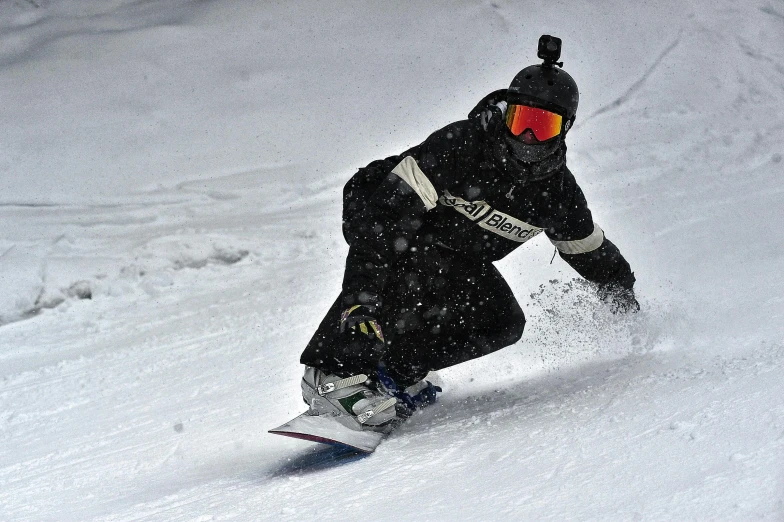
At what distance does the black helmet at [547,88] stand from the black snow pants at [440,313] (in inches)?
28.8

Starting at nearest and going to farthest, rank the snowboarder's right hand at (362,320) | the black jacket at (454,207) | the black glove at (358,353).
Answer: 1. the snowboarder's right hand at (362,320)
2. the black jacket at (454,207)
3. the black glove at (358,353)

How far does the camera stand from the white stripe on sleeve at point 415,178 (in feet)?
9.51

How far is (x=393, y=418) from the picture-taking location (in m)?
3.15

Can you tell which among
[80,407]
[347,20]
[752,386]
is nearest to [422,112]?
[347,20]

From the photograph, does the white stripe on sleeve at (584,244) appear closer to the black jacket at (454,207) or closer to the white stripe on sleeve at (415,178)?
the black jacket at (454,207)

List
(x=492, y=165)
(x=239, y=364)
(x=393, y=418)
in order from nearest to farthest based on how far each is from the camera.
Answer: (x=492, y=165) → (x=393, y=418) → (x=239, y=364)

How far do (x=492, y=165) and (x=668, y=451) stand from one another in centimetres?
123

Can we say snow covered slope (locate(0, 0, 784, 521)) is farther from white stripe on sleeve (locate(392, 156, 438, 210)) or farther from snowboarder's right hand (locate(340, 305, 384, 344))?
white stripe on sleeve (locate(392, 156, 438, 210))

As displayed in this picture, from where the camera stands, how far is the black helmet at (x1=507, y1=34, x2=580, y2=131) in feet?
9.04

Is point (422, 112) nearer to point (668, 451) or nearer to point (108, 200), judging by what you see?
point (108, 200)

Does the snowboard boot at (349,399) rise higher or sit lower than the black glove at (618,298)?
lower

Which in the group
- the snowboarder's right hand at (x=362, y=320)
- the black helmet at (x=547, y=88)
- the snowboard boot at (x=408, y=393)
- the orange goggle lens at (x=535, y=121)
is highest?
the black helmet at (x=547, y=88)

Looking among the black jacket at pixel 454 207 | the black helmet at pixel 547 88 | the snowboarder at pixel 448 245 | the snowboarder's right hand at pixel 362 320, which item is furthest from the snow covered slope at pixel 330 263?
the black helmet at pixel 547 88

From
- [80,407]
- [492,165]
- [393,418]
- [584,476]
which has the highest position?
[492,165]
